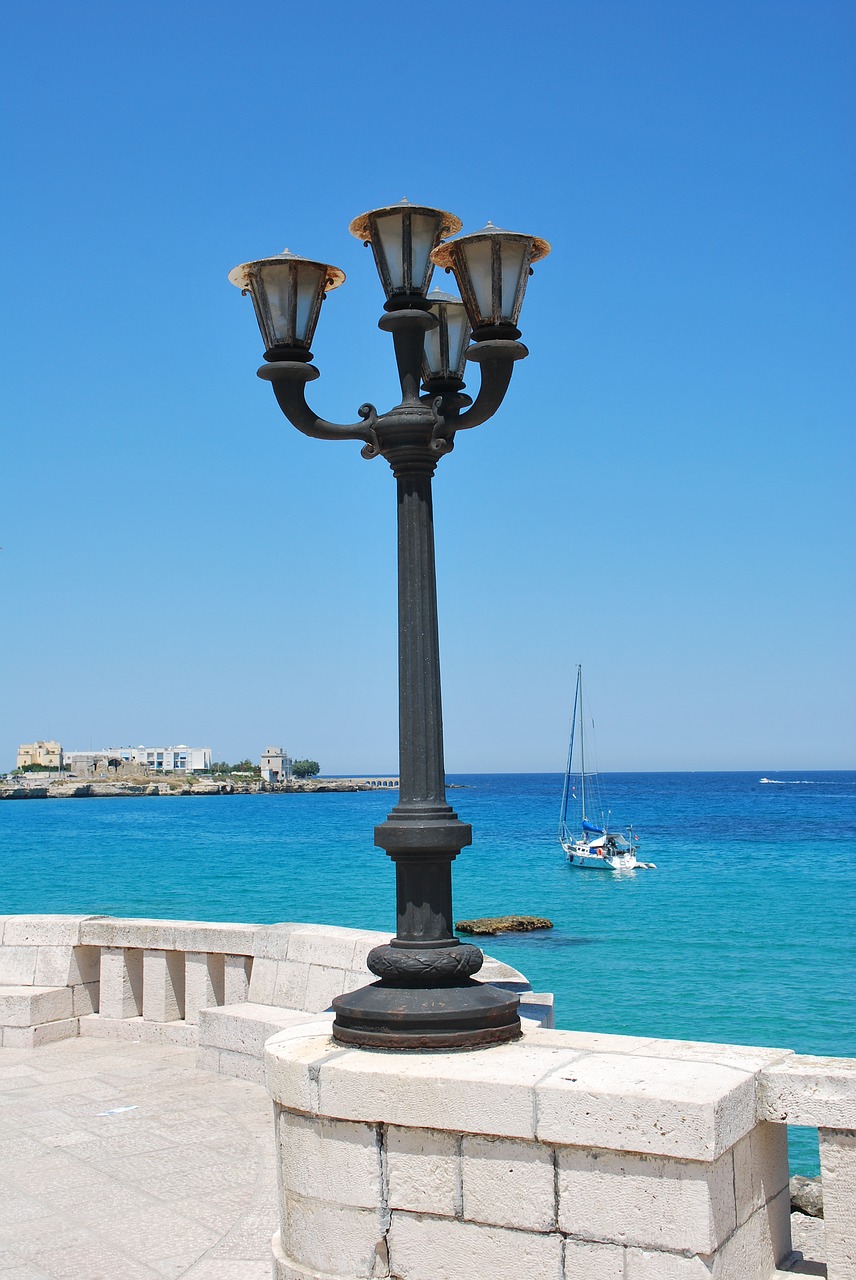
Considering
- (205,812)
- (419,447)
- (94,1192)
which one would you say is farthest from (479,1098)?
(205,812)

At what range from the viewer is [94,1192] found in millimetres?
5301

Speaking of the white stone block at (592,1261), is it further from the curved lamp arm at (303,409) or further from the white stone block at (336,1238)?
the curved lamp arm at (303,409)

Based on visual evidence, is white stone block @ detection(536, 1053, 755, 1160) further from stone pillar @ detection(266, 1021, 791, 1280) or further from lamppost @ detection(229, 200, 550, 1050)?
lamppost @ detection(229, 200, 550, 1050)

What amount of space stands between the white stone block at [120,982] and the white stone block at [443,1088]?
5.05 metres

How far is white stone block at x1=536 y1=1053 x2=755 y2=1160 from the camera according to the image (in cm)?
320

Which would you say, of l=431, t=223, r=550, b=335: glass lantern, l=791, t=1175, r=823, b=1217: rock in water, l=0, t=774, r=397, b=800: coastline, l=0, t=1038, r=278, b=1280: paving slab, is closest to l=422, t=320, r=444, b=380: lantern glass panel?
l=431, t=223, r=550, b=335: glass lantern

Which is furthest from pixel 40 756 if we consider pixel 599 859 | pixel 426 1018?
pixel 426 1018

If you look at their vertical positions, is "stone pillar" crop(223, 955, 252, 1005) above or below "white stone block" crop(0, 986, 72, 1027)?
above

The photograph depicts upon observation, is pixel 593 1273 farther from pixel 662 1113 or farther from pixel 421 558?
pixel 421 558

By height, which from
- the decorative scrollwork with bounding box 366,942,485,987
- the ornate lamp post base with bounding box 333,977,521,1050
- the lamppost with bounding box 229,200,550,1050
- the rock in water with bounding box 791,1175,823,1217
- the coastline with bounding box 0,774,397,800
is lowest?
the rock in water with bounding box 791,1175,823,1217

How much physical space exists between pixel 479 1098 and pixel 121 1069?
15.7ft

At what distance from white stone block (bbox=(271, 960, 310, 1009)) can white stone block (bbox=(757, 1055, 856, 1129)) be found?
420cm

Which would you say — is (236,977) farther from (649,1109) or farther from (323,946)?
(649,1109)

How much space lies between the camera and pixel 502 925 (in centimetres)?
3116
